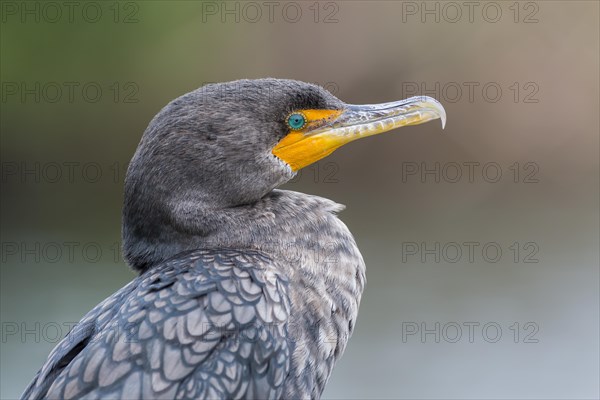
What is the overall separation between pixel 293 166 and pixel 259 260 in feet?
1.56

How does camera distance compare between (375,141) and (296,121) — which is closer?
(296,121)

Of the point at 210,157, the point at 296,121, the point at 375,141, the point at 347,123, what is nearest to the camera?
the point at 210,157

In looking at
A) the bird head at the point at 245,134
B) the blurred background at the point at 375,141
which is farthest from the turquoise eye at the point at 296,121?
the blurred background at the point at 375,141

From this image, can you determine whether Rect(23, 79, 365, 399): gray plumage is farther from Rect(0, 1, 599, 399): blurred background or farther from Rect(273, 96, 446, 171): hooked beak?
Rect(0, 1, 599, 399): blurred background

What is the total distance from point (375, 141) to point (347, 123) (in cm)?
828

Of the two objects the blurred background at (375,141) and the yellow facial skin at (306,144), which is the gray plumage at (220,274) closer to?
the yellow facial skin at (306,144)

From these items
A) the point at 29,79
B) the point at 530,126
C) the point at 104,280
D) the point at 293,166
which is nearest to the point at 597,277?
the point at 530,126

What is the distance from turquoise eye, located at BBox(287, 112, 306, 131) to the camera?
3.72 meters

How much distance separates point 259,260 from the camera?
11.5 ft

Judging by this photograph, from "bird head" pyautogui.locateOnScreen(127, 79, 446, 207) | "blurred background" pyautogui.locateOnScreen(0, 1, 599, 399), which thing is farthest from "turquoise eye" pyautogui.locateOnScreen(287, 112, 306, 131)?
"blurred background" pyautogui.locateOnScreen(0, 1, 599, 399)

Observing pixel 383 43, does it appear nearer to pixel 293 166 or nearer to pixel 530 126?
pixel 530 126

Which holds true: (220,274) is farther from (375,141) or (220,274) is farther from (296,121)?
(375,141)

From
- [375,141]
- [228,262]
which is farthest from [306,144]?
[375,141]

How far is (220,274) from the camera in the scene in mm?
3375
